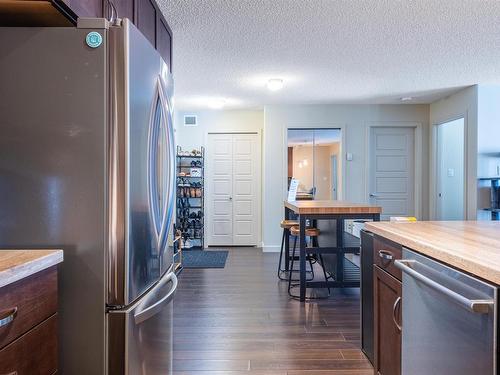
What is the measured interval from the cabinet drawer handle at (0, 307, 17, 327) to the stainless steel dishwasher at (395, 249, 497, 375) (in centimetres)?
118

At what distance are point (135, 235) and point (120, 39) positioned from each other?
2.34 feet

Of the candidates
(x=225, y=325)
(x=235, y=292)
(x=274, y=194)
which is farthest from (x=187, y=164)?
(x=225, y=325)

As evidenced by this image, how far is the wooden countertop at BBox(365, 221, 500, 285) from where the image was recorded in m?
0.86

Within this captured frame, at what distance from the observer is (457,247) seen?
106 cm

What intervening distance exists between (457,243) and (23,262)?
1393 mm

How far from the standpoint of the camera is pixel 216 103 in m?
5.37

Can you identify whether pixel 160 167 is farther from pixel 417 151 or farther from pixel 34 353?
pixel 417 151

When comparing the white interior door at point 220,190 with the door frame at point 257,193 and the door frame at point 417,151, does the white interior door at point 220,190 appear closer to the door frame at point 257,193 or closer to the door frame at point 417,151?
the door frame at point 257,193

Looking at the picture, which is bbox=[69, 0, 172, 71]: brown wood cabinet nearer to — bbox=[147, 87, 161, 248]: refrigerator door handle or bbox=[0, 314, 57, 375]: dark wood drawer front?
bbox=[147, 87, 161, 248]: refrigerator door handle

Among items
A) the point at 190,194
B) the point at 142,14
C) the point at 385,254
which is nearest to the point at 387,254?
the point at 385,254

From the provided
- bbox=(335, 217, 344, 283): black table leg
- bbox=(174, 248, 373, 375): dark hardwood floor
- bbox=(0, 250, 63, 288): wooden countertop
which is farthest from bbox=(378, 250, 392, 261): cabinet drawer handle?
bbox=(335, 217, 344, 283): black table leg

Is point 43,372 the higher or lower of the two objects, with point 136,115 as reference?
lower

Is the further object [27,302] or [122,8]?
[122,8]

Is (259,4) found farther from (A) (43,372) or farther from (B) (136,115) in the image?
(A) (43,372)
